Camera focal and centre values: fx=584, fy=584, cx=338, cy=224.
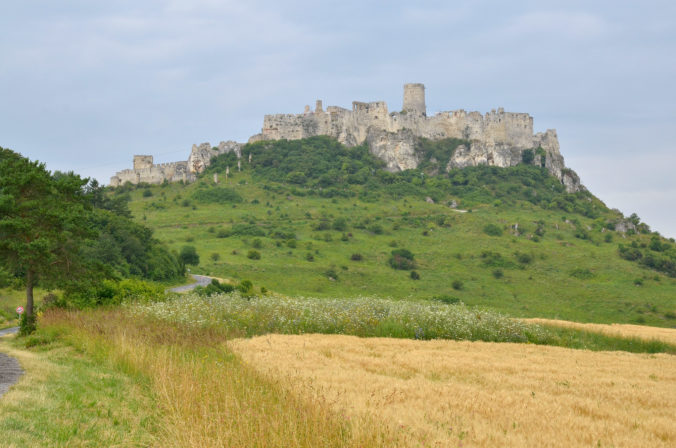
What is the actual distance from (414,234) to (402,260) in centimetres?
1577

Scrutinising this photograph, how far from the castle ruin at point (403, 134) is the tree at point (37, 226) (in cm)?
10329

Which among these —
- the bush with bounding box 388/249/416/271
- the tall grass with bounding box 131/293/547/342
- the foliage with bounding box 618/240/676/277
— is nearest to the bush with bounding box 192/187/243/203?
the bush with bounding box 388/249/416/271

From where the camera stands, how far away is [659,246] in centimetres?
9600

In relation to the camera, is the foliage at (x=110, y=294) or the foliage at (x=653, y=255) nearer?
the foliage at (x=110, y=294)

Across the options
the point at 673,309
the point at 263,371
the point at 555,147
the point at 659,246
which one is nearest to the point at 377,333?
the point at 263,371

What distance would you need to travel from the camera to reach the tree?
2066 centimetres

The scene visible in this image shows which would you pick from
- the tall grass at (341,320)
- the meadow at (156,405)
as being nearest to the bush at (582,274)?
the tall grass at (341,320)

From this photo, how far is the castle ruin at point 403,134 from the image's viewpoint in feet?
419

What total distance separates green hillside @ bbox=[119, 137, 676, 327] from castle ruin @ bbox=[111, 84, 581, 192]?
3.41m

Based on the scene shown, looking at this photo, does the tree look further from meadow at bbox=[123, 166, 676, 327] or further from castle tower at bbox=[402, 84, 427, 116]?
castle tower at bbox=[402, 84, 427, 116]

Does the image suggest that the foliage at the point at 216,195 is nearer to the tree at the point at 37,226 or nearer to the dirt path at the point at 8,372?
Result: the tree at the point at 37,226

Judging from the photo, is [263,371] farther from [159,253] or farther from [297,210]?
[297,210]

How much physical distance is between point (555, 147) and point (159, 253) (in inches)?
4391

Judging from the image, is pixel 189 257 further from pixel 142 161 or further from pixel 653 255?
pixel 142 161
